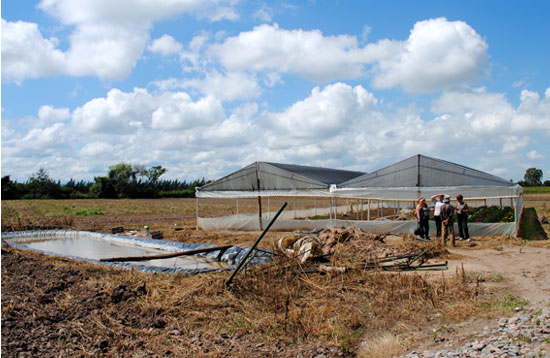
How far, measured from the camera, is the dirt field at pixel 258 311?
16.7 feet

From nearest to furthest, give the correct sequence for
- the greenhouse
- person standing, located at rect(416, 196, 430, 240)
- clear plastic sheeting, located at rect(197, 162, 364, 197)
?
person standing, located at rect(416, 196, 430, 240) → the greenhouse → clear plastic sheeting, located at rect(197, 162, 364, 197)

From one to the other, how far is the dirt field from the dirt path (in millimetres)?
39

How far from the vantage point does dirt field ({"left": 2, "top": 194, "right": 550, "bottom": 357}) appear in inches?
200

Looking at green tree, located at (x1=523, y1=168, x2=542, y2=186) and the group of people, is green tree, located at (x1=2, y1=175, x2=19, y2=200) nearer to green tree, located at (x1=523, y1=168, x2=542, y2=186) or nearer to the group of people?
the group of people

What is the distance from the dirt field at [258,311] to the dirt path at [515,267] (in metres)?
0.04

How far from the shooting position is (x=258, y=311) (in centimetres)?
611

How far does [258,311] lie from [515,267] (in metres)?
5.89

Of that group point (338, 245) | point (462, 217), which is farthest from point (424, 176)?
point (338, 245)

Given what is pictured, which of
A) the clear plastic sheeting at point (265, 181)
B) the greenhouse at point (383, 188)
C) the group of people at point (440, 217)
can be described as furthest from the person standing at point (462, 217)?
the clear plastic sheeting at point (265, 181)

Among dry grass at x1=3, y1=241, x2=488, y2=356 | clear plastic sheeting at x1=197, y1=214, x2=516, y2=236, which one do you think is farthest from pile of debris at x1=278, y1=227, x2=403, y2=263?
clear plastic sheeting at x1=197, y1=214, x2=516, y2=236

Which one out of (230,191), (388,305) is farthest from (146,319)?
(230,191)

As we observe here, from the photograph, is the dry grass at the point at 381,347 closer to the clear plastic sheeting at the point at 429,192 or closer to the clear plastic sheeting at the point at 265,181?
the clear plastic sheeting at the point at 429,192

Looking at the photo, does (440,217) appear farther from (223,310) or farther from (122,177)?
(122,177)

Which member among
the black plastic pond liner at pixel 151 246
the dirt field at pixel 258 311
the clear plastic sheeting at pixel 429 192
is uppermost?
the clear plastic sheeting at pixel 429 192
